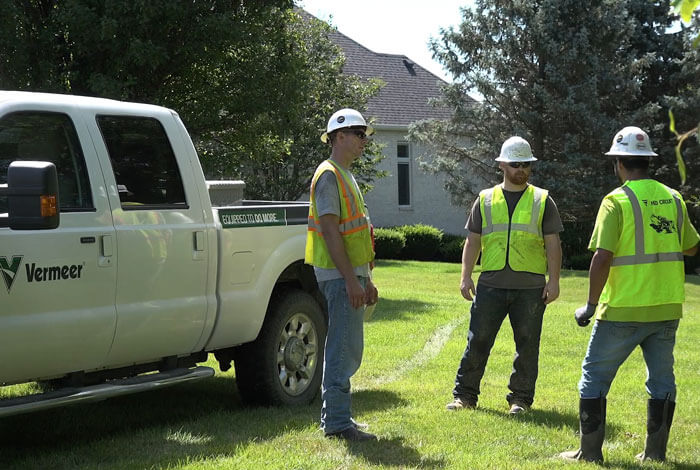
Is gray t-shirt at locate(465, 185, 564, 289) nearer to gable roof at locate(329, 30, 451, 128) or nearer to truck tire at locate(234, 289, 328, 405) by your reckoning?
truck tire at locate(234, 289, 328, 405)

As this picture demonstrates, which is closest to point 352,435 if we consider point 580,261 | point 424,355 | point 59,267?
point 59,267

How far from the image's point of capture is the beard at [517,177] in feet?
25.8

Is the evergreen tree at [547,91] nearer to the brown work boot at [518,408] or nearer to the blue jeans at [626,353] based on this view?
the brown work boot at [518,408]

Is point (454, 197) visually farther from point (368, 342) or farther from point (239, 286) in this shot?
point (239, 286)

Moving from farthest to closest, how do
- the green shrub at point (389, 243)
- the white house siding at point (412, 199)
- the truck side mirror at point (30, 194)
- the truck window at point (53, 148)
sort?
the white house siding at point (412, 199)
the green shrub at point (389, 243)
the truck window at point (53, 148)
the truck side mirror at point (30, 194)

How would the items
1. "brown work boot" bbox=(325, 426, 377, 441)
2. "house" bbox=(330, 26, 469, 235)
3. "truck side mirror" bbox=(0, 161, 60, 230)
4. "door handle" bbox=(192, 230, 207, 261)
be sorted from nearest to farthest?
"truck side mirror" bbox=(0, 161, 60, 230) < "brown work boot" bbox=(325, 426, 377, 441) < "door handle" bbox=(192, 230, 207, 261) < "house" bbox=(330, 26, 469, 235)

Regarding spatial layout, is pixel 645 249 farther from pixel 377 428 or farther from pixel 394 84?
pixel 394 84

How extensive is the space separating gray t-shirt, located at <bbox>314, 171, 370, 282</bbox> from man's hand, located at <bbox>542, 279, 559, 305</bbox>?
177 cm

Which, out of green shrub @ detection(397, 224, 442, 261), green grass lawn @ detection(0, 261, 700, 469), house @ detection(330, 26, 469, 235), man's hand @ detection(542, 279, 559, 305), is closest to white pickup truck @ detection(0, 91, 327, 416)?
green grass lawn @ detection(0, 261, 700, 469)

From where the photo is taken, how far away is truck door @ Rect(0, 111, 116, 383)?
5759mm

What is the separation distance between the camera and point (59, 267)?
6.00m

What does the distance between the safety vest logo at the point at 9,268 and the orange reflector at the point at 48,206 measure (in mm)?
474

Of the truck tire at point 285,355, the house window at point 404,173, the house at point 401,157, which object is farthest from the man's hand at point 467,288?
the house window at point 404,173

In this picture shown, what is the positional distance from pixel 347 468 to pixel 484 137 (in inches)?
1070
